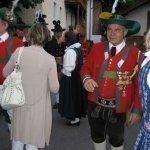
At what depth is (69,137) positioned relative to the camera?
21.8 feet

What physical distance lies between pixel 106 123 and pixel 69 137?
2473 millimetres

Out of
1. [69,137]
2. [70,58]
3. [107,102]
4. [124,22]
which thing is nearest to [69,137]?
[69,137]

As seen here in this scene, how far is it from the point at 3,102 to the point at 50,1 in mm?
16269

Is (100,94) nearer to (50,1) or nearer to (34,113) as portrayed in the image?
(34,113)

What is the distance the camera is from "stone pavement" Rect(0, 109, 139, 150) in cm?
607

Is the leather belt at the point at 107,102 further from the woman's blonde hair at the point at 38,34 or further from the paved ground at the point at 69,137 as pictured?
the paved ground at the point at 69,137

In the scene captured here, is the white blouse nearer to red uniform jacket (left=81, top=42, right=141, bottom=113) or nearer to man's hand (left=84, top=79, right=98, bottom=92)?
red uniform jacket (left=81, top=42, right=141, bottom=113)

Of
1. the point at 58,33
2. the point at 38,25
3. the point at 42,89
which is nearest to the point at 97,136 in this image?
the point at 42,89

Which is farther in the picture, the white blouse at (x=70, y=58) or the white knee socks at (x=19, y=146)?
the white blouse at (x=70, y=58)

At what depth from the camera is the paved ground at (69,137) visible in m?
6.07

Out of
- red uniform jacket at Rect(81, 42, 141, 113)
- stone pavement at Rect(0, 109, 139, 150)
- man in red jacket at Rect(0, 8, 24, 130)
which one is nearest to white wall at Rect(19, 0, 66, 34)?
stone pavement at Rect(0, 109, 139, 150)

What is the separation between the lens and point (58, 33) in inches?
352

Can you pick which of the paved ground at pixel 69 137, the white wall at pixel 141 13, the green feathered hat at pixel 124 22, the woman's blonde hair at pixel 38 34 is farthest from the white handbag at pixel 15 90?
the white wall at pixel 141 13

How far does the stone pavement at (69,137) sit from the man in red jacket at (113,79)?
1894mm
